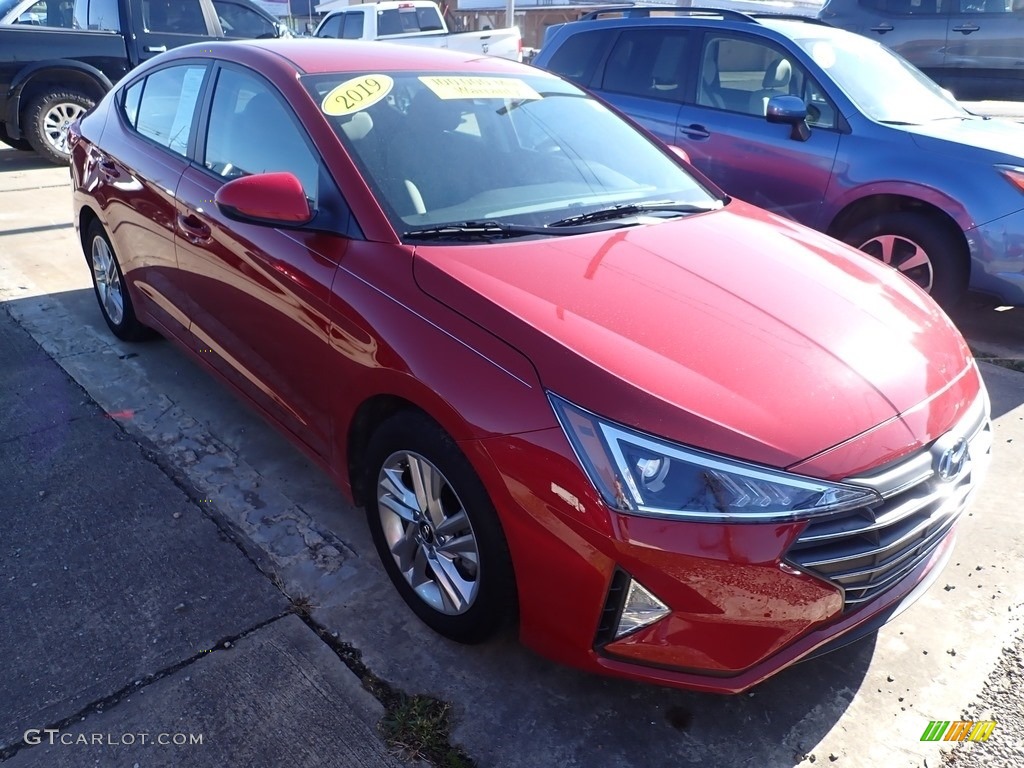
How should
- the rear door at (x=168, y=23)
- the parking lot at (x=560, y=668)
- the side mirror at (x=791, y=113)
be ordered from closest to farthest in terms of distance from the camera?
the parking lot at (x=560, y=668) → the side mirror at (x=791, y=113) → the rear door at (x=168, y=23)

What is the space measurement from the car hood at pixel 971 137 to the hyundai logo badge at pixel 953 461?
308 cm

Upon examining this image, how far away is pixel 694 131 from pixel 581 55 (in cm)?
136

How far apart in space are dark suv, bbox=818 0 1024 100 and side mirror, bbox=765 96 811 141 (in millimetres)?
6581

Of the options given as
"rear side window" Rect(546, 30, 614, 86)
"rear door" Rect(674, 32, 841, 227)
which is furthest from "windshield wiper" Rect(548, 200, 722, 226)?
"rear side window" Rect(546, 30, 614, 86)

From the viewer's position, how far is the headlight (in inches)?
69.7

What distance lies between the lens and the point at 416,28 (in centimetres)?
1495

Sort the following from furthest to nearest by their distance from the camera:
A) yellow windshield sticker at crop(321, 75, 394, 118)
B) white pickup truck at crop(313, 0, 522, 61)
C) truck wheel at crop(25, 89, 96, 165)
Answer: white pickup truck at crop(313, 0, 522, 61), truck wheel at crop(25, 89, 96, 165), yellow windshield sticker at crop(321, 75, 394, 118)

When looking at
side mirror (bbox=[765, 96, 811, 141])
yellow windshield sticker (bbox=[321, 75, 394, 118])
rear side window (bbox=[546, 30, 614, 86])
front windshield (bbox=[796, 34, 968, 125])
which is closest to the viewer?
yellow windshield sticker (bbox=[321, 75, 394, 118])

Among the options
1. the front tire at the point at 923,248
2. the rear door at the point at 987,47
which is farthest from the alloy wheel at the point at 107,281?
the rear door at the point at 987,47

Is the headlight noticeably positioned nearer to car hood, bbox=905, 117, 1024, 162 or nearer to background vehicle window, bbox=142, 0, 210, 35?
car hood, bbox=905, 117, 1024, 162

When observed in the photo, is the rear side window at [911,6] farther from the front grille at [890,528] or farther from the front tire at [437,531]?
the front tire at [437,531]

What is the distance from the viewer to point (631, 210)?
112 inches

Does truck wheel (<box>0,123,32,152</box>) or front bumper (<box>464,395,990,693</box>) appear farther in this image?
truck wheel (<box>0,123,32,152</box>)

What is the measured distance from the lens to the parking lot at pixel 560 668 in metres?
2.12
